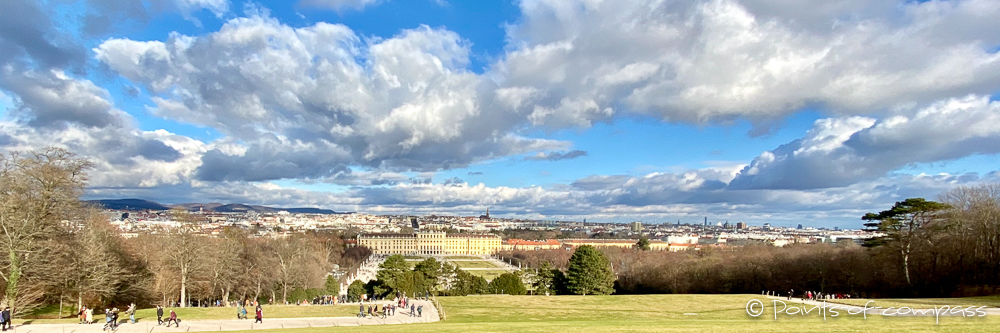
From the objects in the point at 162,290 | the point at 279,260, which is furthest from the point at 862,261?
the point at 162,290

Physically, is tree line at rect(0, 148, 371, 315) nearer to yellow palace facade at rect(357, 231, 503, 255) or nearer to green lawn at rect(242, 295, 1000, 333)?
green lawn at rect(242, 295, 1000, 333)

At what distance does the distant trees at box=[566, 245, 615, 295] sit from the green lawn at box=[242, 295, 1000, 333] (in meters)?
11.6

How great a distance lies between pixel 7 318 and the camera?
20688 millimetres

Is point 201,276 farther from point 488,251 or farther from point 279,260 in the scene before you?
point 488,251

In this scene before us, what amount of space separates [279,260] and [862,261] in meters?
48.2

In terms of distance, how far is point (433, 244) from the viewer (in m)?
170

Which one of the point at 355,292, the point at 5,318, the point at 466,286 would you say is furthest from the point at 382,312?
the point at 355,292

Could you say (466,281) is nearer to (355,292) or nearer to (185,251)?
(355,292)

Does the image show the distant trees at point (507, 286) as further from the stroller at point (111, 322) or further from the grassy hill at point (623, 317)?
the stroller at point (111, 322)

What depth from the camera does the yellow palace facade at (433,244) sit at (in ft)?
545

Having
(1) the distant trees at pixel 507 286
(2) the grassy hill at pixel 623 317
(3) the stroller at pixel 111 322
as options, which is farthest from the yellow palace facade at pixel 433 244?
(3) the stroller at pixel 111 322

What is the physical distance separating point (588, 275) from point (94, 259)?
33.1 metres

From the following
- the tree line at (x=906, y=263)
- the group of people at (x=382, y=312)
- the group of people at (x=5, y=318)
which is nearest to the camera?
the group of people at (x=5, y=318)

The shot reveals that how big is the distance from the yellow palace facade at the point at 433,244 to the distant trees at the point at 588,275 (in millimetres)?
118005
